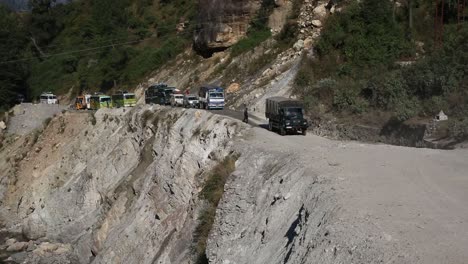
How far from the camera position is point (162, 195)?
99.3 feet

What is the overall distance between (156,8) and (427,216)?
99.1m

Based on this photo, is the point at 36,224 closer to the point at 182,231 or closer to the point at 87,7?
the point at 182,231

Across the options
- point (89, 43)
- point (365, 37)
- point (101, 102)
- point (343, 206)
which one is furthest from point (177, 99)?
point (89, 43)

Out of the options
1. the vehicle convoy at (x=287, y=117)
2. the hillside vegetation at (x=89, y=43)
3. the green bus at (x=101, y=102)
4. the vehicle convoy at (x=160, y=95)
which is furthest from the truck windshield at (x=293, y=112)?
the hillside vegetation at (x=89, y=43)

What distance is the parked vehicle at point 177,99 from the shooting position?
51938 mm

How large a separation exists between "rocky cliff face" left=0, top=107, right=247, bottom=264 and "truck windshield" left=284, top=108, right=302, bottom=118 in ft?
9.60

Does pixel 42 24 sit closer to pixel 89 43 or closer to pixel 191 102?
pixel 89 43

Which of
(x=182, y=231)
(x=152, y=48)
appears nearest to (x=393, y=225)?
(x=182, y=231)

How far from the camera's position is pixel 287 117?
3166 cm

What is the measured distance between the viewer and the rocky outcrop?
6588 cm

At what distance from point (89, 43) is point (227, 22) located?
4148 centimetres

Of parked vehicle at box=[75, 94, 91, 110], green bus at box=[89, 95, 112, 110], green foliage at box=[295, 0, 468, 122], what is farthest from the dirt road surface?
parked vehicle at box=[75, 94, 91, 110]

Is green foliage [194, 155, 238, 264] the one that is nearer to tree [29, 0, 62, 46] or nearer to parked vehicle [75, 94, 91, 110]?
parked vehicle [75, 94, 91, 110]

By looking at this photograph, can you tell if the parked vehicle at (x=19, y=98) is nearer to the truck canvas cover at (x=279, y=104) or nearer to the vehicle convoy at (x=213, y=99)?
the vehicle convoy at (x=213, y=99)
